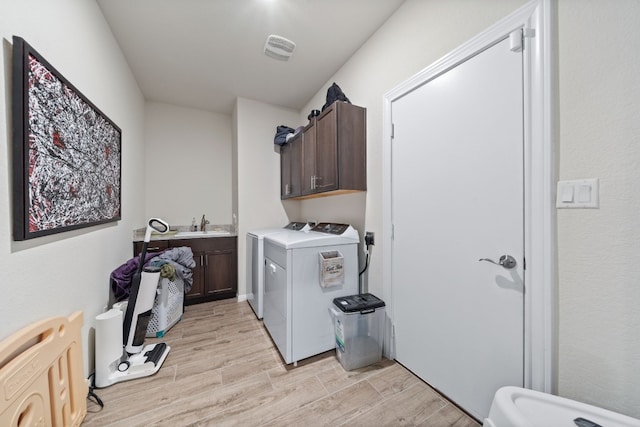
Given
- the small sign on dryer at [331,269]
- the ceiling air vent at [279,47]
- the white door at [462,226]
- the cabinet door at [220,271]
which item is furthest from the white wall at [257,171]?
the white door at [462,226]

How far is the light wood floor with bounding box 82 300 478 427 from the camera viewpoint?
1262 mm

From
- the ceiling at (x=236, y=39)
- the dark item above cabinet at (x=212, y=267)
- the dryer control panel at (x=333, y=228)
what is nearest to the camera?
the ceiling at (x=236, y=39)

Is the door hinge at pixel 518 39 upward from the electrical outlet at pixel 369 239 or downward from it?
upward

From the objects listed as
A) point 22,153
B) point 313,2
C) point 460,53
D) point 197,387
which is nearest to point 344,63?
point 313,2

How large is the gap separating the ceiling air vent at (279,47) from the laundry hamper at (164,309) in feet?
7.76

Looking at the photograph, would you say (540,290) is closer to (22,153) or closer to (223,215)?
(22,153)

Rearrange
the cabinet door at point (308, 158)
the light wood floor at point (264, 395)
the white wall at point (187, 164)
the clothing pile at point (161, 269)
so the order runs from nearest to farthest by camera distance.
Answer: the light wood floor at point (264, 395) < the clothing pile at point (161, 269) < the cabinet door at point (308, 158) < the white wall at point (187, 164)

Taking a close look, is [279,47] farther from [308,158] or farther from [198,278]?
[198,278]

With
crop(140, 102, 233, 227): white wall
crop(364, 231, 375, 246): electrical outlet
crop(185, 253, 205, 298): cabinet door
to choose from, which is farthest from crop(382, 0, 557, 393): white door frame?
crop(140, 102, 233, 227): white wall

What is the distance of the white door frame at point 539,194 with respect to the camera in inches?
37.7

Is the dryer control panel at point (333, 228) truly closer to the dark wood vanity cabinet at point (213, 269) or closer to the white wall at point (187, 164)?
the dark wood vanity cabinet at point (213, 269)

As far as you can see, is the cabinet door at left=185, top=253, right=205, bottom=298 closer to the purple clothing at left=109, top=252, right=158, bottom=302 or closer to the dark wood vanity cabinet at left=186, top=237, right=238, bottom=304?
the dark wood vanity cabinet at left=186, top=237, right=238, bottom=304

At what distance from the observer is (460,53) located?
1274 mm

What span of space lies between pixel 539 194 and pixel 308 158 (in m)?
1.87
